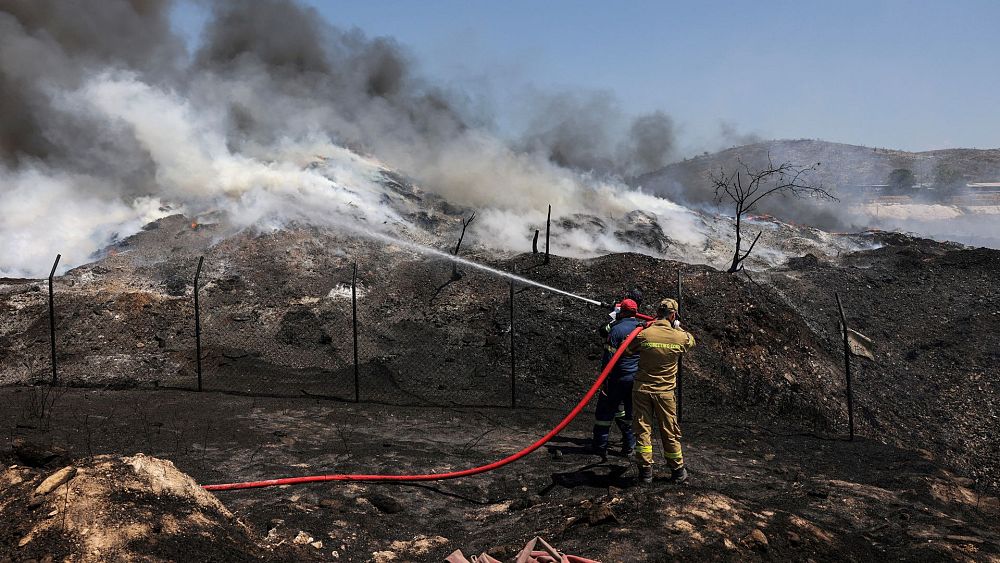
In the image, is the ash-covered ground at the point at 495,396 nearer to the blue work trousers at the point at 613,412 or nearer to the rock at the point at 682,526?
the rock at the point at 682,526

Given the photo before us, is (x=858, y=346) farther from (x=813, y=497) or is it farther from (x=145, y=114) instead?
(x=145, y=114)

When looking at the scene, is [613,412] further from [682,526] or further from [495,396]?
[495,396]

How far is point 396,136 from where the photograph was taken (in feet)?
86.8

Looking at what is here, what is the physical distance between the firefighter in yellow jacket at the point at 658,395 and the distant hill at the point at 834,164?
3046 centimetres

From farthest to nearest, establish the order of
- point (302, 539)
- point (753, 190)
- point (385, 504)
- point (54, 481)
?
point (753, 190)
point (385, 504)
point (302, 539)
point (54, 481)

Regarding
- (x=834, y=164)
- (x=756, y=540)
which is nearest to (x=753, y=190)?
(x=834, y=164)

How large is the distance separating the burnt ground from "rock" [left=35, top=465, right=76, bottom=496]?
1.67 ft

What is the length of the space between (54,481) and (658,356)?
502 cm

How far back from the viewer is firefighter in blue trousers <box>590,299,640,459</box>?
7.37 m

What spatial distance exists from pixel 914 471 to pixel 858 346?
14.6 feet

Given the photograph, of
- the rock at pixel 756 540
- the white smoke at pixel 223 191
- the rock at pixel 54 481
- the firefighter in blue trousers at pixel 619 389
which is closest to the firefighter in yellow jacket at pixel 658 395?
the firefighter in blue trousers at pixel 619 389

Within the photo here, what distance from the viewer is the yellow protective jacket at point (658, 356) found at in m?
6.64

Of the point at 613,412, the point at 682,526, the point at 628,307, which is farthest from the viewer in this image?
the point at 613,412

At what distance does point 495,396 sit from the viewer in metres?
10.5
